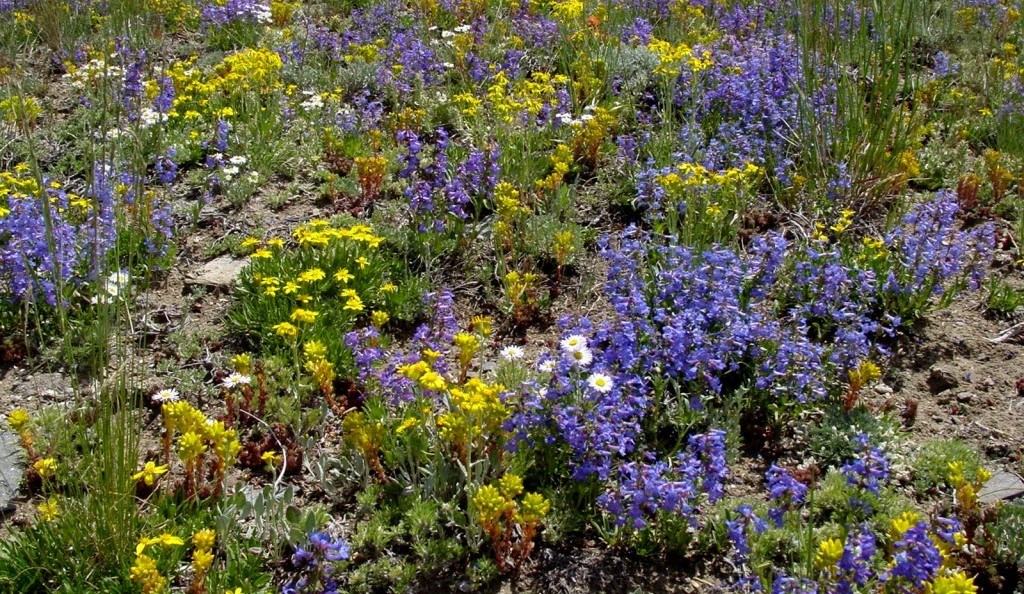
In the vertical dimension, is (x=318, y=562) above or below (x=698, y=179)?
below

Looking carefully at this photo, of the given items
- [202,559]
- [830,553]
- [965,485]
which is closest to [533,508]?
[830,553]

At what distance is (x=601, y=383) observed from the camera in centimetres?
347

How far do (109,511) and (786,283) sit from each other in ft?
10.8

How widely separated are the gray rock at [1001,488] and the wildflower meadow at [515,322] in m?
0.01

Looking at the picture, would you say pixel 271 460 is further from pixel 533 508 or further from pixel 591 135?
pixel 591 135

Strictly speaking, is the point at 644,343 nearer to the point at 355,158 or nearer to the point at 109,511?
the point at 109,511

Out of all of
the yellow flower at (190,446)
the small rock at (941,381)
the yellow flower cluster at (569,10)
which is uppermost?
the yellow flower cluster at (569,10)

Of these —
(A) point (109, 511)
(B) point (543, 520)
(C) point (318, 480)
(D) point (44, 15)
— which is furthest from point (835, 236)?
(D) point (44, 15)

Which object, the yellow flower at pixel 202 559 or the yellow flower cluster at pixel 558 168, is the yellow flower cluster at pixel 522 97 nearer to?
the yellow flower cluster at pixel 558 168

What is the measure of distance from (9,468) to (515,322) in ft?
8.06

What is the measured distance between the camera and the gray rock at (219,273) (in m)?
5.07

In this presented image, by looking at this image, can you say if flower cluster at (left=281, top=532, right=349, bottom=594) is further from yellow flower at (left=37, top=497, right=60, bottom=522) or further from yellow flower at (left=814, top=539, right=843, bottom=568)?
yellow flower at (left=814, top=539, right=843, bottom=568)

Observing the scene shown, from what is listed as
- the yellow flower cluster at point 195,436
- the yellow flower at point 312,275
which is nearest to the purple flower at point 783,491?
the yellow flower cluster at point 195,436

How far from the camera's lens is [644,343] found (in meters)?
3.94
